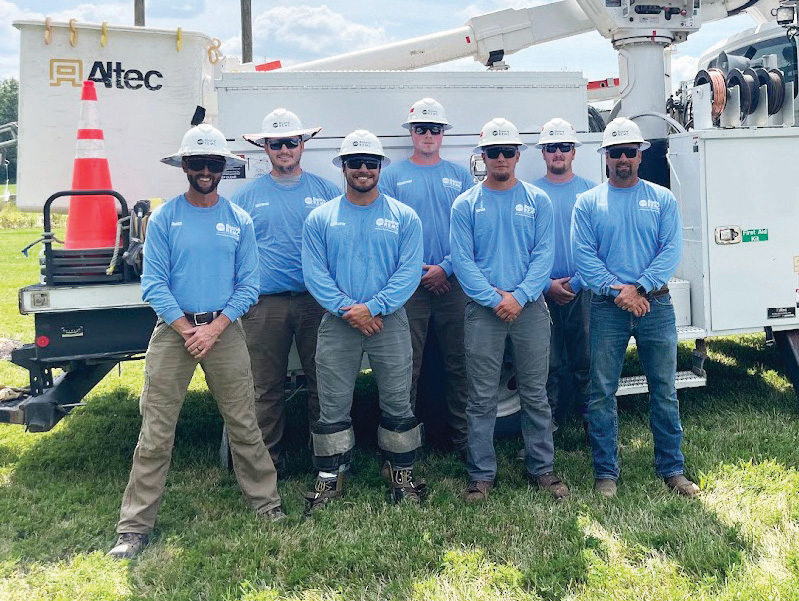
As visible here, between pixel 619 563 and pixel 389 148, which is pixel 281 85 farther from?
pixel 619 563

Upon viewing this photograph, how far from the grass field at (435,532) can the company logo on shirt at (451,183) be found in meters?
1.85

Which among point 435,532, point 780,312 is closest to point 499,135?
point 435,532

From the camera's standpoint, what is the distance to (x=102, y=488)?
503 cm

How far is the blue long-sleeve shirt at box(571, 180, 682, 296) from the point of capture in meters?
4.56

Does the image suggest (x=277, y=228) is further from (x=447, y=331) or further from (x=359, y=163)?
(x=447, y=331)

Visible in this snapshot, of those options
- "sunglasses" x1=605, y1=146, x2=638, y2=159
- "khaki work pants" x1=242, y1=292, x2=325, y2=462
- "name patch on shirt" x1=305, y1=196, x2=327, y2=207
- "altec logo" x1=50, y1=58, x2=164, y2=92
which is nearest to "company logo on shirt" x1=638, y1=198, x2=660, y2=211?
"sunglasses" x1=605, y1=146, x2=638, y2=159

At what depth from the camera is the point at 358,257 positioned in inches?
174

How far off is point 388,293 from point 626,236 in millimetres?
1457

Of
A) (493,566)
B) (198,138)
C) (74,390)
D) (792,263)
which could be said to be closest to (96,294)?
(74,390)

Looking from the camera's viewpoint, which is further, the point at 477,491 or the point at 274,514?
the point at 477,491

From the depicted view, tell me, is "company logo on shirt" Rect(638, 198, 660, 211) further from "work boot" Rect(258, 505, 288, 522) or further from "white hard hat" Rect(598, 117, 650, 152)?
"work boot" Rect(258, 505, 288, 522)

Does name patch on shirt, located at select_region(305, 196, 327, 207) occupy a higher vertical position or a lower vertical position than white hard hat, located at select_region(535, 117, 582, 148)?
lower

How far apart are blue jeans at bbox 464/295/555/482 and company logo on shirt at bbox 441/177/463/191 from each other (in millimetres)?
866

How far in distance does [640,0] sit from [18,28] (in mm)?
5016
